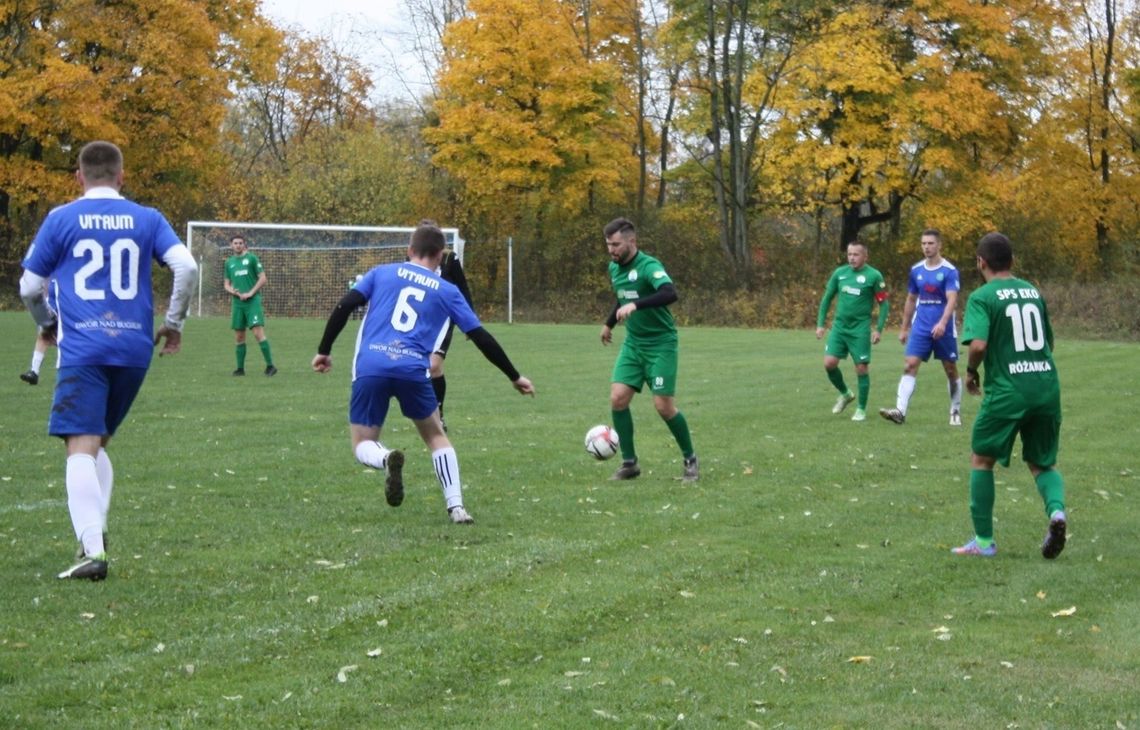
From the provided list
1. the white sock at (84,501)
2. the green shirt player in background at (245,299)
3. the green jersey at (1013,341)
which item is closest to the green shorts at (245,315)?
the green shirt player in background at (245,299)

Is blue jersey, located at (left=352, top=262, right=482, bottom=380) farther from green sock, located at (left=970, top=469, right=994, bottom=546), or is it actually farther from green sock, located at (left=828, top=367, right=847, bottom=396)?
green sock, located at (left=828, top=367, right=847, bottom=396)

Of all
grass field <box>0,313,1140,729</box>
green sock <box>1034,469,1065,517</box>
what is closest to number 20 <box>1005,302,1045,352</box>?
green sock <box>1034,469,1065,517</box>

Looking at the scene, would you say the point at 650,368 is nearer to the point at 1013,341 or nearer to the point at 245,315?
the point at 1013,341

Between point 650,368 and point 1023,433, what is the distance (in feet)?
11.7

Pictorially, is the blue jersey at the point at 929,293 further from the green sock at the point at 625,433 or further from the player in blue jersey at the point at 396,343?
the player in blue jersey at the point at 396,343

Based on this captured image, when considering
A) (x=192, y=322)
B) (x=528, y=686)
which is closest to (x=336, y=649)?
(x=528, y=686)

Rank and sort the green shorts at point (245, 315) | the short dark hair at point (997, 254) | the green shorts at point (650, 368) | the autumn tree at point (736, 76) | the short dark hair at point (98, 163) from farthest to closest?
the autumn tree at point (736, 76) < the green shorts at point (245, 315) < the green shorts at point (650, 368) < the short dark hair at point (997, 254) < the short dark hair at point (98, 163)

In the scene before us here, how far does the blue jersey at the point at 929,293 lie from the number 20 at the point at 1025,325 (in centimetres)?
762

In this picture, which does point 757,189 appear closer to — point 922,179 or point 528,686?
point 922,179

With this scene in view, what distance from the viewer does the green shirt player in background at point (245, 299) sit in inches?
807

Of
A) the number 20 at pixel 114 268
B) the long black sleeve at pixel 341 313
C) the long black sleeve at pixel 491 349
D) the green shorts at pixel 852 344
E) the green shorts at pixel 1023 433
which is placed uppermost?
the number 20 at pixel 114 268

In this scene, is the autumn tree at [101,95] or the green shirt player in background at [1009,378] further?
the autumn tree at [101,95]

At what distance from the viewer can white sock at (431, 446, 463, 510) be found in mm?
8781

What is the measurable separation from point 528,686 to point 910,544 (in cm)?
380
